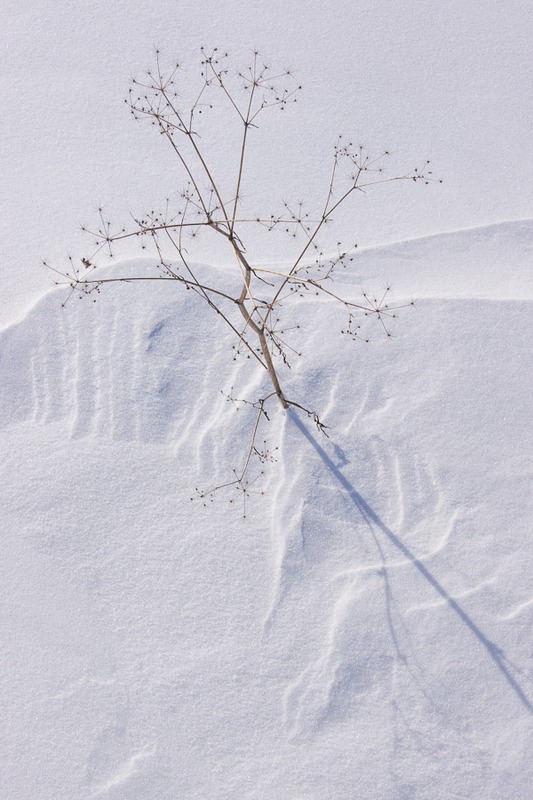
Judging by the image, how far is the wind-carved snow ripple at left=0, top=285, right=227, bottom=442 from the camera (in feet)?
8.96

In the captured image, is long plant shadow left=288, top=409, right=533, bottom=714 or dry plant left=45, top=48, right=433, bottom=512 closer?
long plant shadow left=288, top=409, right=533, bottom=714

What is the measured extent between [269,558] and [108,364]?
3.43 ft

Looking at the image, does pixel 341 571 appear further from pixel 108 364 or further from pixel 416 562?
pixel 108 364

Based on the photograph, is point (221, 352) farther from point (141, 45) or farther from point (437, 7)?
point (437, 7)

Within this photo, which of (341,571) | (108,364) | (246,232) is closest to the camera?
(341,571)

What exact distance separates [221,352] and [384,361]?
0.68 metres

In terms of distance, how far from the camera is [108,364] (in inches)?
110

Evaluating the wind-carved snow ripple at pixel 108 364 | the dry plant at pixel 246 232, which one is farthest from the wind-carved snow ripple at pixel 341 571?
the wind-carved snow ripple at pixel 108 364

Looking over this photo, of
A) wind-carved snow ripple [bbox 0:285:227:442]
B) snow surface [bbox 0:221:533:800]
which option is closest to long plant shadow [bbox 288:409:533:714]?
snow surface [bbox 0:221:533:800]

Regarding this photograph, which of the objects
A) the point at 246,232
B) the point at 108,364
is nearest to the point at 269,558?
the point at 108,364

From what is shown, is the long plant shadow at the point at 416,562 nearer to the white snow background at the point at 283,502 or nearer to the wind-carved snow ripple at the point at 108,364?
the white snow background at the point at 283,502

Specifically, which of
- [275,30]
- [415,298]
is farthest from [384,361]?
[275,30]

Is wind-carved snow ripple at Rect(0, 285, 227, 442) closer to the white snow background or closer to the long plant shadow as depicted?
the white snow background

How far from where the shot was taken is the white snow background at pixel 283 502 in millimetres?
2369
